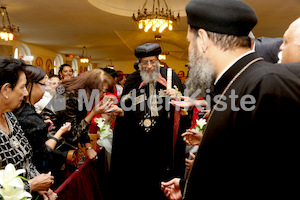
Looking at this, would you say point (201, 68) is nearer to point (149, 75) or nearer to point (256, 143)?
point (256, 143)

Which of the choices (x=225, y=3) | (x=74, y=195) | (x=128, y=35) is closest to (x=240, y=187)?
(x=225, y=3)

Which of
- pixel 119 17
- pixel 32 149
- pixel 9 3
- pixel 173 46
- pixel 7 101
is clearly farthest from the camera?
pixel 173 46

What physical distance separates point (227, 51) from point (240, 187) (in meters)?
0.62

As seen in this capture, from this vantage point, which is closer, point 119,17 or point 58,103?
point 58,103

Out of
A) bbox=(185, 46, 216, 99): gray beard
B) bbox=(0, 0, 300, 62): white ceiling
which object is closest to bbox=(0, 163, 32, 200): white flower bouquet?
bbox=(185, 46, 216, 99): gray beard

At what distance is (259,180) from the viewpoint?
3.23 ft

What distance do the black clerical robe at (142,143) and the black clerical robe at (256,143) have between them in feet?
7.47

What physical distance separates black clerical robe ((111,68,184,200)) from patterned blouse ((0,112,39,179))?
164 centimetres

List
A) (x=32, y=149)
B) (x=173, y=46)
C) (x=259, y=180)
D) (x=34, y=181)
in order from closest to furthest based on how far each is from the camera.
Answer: (x=259, y=180)
(x=34, y=181)
(x=32, y=149)
(x=173, y=46)

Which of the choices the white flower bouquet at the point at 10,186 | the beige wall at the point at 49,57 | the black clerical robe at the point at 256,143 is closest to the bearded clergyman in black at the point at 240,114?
the black clerical robe at the point at 256,143

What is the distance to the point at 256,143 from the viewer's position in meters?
0.98

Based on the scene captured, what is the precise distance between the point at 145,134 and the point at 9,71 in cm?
201

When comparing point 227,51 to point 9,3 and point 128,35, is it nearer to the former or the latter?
point 9,3

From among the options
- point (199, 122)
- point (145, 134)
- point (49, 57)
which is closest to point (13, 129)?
point (145, 134)
